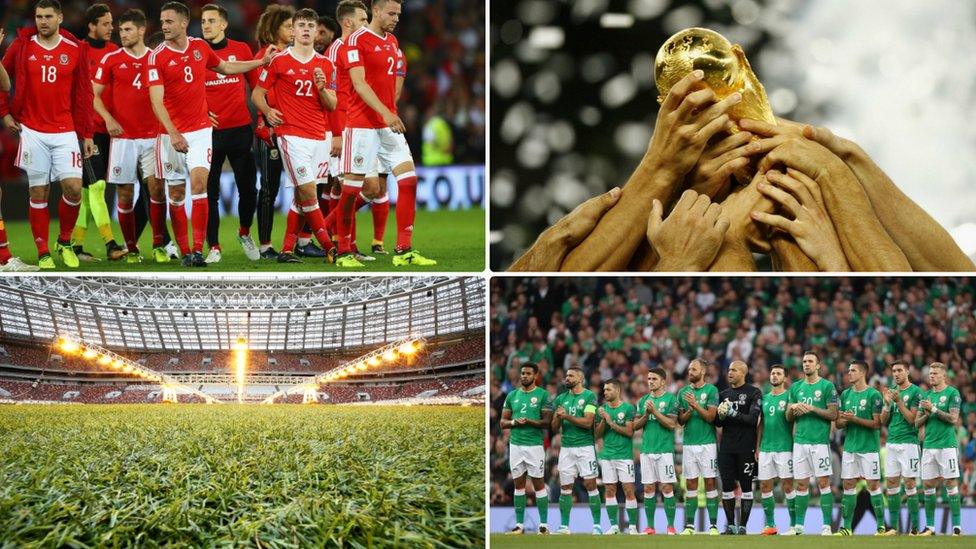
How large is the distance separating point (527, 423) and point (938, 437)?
1743 mm

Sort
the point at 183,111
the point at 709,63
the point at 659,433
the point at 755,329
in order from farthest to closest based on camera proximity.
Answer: the point at 755,329 < the point at 659,433 < the point at 183,111 < the point at 709,63

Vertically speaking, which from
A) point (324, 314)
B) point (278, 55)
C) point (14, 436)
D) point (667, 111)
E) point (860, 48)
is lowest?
point (14, 436)

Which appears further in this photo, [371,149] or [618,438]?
[618,438]

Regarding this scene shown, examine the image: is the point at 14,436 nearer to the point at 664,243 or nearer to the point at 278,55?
the point at 278,55

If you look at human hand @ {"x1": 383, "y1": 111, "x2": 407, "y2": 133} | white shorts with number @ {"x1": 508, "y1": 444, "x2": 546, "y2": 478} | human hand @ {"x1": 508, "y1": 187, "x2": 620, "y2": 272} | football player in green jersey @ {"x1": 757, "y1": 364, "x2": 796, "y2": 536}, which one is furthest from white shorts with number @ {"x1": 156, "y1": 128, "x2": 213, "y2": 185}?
football player in green jersey @ {"x1": 757, "y1": 364, "x2": 796, "y2": 536}

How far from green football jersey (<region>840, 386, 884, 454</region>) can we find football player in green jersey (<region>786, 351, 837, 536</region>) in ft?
0.24

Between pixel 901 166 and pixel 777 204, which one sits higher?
pixel 901 166

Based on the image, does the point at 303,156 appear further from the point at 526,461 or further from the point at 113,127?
the point at 526,461

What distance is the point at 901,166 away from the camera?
4918 mm

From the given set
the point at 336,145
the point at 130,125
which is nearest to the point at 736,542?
the point at 336,145

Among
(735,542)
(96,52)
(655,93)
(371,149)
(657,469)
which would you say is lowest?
(735,542)

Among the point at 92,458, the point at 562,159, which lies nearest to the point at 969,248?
the point at 562,159

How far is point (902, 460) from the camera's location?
171 inches

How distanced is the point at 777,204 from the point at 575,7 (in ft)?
6.54
